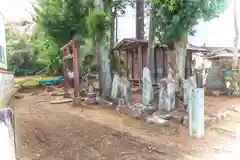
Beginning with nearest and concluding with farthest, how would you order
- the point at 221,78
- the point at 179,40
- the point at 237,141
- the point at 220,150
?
the point at 220,150
the point at 237,141
the point at 179,40
the point at 221,78

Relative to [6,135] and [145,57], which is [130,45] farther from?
[6,135]

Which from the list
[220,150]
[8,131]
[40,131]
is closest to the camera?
[8,131]

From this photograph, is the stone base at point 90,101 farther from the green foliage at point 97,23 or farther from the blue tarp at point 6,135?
the blue tarp at point 6,135

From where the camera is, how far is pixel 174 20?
6.18m

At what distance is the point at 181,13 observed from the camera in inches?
241

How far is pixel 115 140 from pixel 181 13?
3456 mm

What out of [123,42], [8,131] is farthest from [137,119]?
[123,42]

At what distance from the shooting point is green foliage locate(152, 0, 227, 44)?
5953 millimetres

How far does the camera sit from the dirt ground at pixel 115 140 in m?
3.67

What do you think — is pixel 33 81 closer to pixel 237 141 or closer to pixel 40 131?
pixel 40 131

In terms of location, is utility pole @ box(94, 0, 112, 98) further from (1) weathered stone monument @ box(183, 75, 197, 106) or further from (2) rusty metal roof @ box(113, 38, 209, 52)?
(1) weathered stone monument @ box(183, 75, 197, 106)

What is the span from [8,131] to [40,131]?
13.8 ft

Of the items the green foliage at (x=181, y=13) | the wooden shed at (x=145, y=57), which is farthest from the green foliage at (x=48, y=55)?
the green foliage at (x=181, y=13)

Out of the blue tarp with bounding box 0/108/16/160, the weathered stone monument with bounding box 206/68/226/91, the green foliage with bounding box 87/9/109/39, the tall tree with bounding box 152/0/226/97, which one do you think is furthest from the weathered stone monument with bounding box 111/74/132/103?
the blue tarp with bounding box 0/108/16/160
